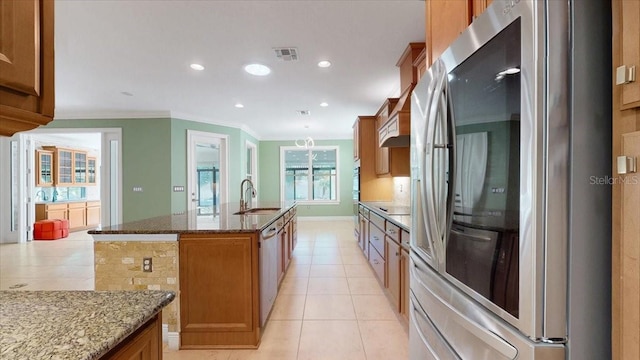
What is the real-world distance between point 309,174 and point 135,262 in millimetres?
6893

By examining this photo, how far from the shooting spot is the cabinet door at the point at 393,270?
2410mm

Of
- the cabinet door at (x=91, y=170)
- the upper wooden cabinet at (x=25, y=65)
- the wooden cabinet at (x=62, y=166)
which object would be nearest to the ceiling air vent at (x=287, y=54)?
the upper wooden cabinet at (x=25, y=65)

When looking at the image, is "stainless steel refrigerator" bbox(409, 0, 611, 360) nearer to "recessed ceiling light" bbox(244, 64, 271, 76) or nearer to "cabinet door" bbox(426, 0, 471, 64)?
"cabinet door" bbox(426, 0, 471, 64)

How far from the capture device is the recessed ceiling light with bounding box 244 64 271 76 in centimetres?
349

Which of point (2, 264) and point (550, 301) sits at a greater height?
point (550, 301)

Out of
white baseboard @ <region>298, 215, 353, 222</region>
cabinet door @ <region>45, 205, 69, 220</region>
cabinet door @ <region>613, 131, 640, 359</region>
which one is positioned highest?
cabinet door @ <region>613, 131, 640, 359</region>

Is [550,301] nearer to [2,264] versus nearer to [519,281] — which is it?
[519,281]

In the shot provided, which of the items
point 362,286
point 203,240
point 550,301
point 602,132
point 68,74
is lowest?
point 362,286

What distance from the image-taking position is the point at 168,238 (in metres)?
2.13

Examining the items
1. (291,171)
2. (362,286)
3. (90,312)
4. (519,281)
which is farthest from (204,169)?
(519,281)

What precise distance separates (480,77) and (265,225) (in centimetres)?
181

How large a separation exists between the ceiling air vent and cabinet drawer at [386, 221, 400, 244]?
204 cm

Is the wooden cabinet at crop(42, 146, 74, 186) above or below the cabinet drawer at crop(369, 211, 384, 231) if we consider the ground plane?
above

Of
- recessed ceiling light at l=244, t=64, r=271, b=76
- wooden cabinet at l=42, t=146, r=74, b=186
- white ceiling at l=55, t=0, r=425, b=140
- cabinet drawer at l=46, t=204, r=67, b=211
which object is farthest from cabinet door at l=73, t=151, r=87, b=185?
recessed ceiling light at l=244, t=64, r=271, b=76
